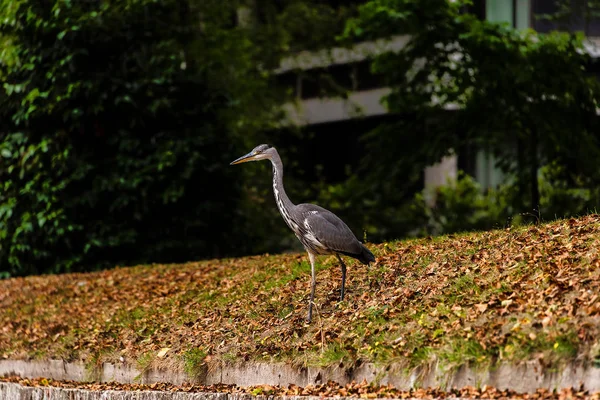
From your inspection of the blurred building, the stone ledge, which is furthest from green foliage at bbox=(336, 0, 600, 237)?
the stone ledge

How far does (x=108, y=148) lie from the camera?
21.1 metres

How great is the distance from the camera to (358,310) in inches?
440

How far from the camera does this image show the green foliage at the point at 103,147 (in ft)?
67.2

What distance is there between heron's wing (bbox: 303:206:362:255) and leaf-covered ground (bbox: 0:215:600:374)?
23.0 inches

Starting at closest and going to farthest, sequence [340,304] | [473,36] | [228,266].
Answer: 1. [340,304]
2. [228,266]
3. [473,36]

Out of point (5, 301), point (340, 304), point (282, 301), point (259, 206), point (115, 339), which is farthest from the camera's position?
point (259, 206)

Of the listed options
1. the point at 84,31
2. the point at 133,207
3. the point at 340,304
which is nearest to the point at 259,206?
the point at 133,207

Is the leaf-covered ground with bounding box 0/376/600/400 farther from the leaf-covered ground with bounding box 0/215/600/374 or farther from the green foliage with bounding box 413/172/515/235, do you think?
the green foliage with bounding box 413/172/515/235

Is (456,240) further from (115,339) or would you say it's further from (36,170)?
(36,170)

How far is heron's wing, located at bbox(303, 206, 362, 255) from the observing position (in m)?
11.2

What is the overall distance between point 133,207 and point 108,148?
50.4 inches

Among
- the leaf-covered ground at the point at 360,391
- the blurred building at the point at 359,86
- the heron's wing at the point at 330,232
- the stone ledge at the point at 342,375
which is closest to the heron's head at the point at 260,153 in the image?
the heron's wing at the point at 330,232

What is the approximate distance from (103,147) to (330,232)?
1072 centimetres

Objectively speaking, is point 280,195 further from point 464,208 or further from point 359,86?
point 359,86
